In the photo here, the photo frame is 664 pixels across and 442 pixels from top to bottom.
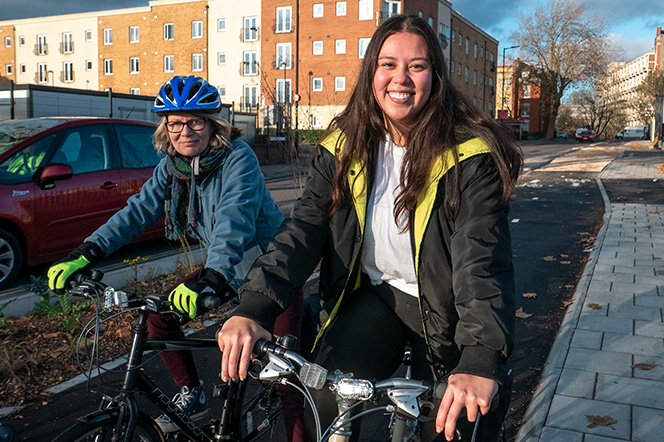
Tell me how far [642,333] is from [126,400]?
167 inches

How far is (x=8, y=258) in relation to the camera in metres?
6.66

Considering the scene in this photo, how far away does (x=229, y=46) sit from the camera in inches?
2126

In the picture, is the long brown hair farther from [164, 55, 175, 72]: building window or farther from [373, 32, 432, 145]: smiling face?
[164, 55, 175, 72]: building window

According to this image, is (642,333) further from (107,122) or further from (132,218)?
(107,122)

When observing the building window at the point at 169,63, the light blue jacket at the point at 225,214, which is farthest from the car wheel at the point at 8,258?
the building window at the point at 169,63

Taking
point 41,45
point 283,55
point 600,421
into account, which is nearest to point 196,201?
point 600,421

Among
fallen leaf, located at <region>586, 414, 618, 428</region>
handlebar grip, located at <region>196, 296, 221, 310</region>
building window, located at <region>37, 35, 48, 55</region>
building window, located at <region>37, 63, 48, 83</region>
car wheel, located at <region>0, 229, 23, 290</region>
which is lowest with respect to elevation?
fallen leaf, located at <region>586, 414, 618, 428</region>

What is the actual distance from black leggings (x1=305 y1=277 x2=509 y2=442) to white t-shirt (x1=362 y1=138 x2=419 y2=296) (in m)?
0.05

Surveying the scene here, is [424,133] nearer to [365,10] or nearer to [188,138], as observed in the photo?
[188,138]

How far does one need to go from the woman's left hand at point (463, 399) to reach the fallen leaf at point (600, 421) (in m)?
2.16

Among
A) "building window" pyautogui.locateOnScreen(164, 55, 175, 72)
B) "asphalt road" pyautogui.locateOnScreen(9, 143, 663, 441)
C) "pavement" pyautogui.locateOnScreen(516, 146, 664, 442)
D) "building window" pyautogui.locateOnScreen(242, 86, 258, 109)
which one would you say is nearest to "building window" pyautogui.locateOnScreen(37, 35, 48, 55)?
"building window" pyautogui.locateOnScreen(164, 55, 175, 72)

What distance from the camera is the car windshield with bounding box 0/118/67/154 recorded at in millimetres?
6941

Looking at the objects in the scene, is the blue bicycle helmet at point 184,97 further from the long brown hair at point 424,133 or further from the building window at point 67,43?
the building window at point 67,43

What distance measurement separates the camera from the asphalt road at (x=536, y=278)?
3740 mm
